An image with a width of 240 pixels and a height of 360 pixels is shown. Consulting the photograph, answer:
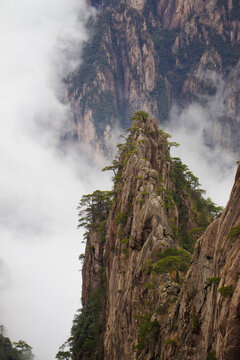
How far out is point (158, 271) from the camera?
1308 inches

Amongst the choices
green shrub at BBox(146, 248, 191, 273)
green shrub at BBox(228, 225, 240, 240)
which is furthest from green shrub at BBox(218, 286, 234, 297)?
green shrub at BBox(146, 248, 191, 273)

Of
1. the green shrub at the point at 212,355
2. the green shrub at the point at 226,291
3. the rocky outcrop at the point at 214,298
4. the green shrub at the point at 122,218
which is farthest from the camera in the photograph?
the green shrub at the point at 122,218

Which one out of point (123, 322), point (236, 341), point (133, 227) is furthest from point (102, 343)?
point (236, 341)

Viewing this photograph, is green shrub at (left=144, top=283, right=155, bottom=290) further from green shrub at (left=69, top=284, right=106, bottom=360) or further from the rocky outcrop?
green shrub at (left=69, top=284, right=106, bottom=360)

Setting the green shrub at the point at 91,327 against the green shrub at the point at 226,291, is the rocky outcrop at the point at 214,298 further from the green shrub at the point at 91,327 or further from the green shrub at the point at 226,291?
the green shrub at the point at 91,327

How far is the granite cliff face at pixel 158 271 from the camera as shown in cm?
1866

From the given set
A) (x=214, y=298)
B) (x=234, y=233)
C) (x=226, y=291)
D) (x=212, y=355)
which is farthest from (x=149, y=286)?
(x=226, y=291)

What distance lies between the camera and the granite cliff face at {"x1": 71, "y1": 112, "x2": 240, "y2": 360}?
61.2ft

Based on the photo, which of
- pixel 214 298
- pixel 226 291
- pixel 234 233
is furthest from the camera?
pixel 214 298

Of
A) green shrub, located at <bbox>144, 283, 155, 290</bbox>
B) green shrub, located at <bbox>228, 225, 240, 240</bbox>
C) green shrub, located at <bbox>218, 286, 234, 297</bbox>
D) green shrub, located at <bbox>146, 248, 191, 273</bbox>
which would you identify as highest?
green shrub, located at <bbox>146, 248, 191, 273</bbox>

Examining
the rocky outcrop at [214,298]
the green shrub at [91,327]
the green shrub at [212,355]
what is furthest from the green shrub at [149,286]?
the green shrub at [91,327]

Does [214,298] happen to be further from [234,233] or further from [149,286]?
[149,286]

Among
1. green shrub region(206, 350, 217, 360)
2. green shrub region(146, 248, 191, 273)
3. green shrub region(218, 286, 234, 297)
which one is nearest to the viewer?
green shrub region(218, 286, 234, 297)

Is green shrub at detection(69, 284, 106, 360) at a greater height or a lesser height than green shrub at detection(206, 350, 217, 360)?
greater
